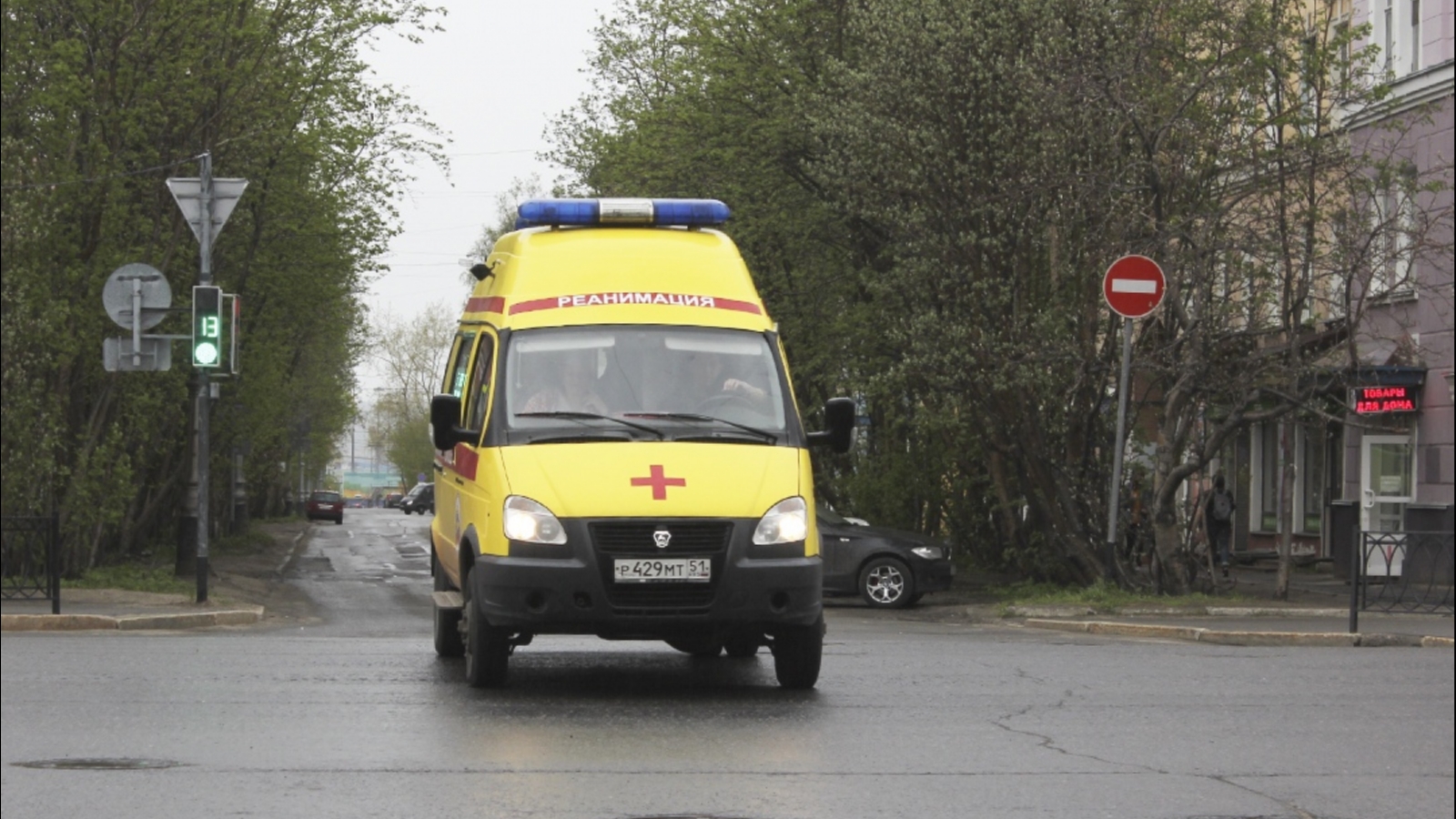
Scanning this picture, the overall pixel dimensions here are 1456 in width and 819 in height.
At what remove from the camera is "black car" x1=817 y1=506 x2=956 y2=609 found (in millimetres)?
24297

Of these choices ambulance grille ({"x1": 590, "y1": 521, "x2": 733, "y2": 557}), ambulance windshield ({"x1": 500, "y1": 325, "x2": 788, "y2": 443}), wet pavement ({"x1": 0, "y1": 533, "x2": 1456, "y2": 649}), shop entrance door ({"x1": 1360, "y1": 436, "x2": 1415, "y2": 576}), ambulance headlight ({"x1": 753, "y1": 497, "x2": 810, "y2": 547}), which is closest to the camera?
ambulance grille ({"x1": 590, "y1": 521, "x2": 733, "y2": 557})

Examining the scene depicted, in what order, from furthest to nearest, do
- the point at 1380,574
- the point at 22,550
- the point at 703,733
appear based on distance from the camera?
the point at 1380,574 → the point at 703,733 → the point at 22,550

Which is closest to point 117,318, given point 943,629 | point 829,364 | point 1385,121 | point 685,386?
point 685,386

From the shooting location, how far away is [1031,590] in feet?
81.6

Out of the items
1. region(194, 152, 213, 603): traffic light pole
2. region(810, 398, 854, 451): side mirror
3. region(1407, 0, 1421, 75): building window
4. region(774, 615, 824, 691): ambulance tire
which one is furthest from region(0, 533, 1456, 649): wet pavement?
region(1407, 0, 1421, 75): building window

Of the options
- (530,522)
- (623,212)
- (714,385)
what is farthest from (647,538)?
(623,212)

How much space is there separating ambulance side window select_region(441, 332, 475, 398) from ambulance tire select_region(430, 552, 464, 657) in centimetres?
136

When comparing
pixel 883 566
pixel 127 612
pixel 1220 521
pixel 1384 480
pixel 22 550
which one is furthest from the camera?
pixel 1220 521

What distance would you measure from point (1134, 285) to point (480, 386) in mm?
10159

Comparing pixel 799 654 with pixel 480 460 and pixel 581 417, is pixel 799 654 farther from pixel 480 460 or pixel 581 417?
pixel 480 460

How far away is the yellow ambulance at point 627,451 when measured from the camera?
1066cm

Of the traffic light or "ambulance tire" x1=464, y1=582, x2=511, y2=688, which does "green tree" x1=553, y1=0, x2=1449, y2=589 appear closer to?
the traffic light

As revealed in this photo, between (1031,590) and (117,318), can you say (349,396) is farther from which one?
(117,318)

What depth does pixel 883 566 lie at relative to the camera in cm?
2442
